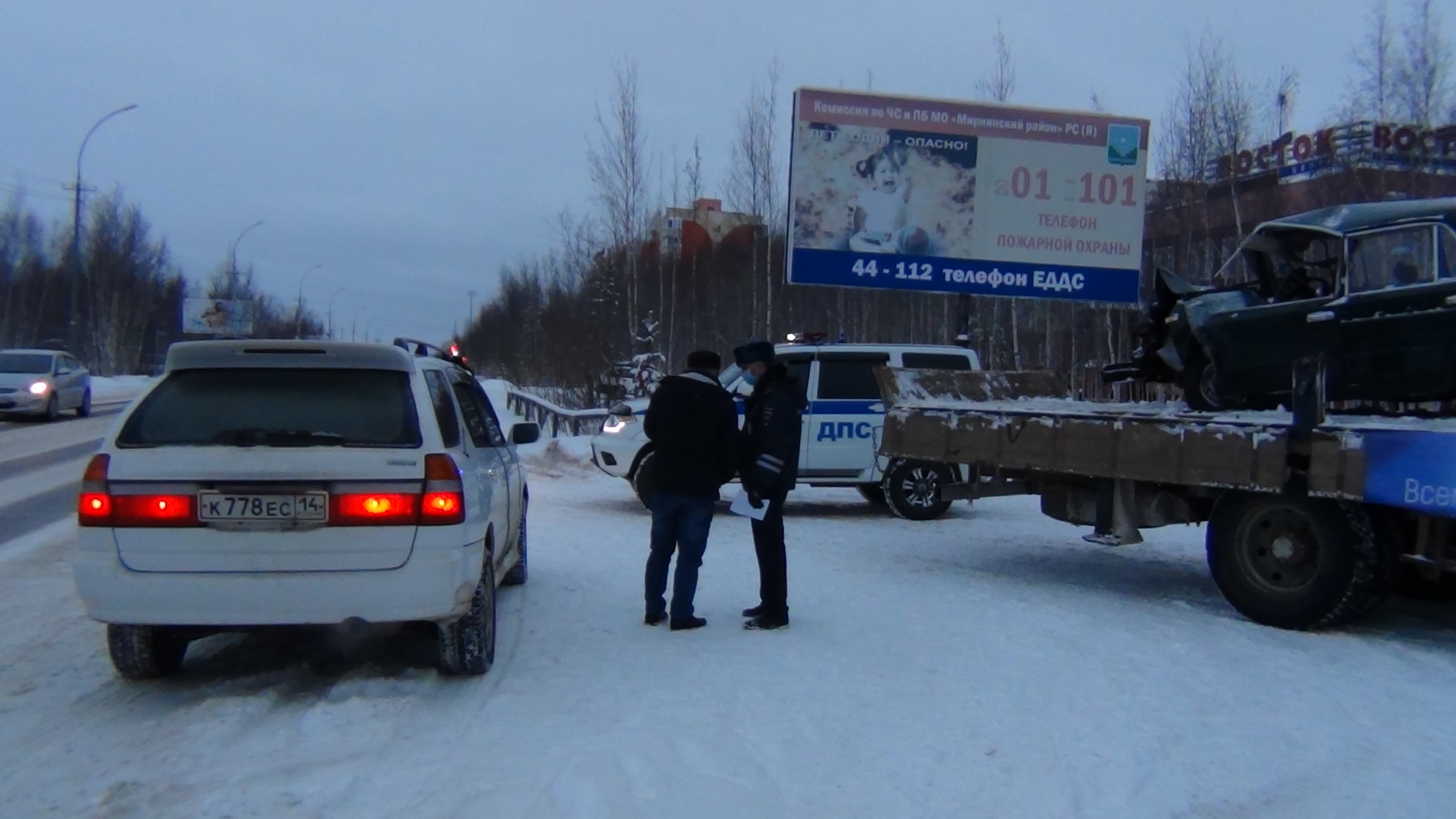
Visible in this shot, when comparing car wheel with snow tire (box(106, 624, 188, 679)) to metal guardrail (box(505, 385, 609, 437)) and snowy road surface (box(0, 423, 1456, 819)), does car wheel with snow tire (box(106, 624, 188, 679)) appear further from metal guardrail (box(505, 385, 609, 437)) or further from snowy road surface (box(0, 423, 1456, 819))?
metal guardrail (box(505, 385, 609, 437))

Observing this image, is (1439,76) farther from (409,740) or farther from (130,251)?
(130,251)

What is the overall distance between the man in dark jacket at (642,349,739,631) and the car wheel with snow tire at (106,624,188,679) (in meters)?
2.56

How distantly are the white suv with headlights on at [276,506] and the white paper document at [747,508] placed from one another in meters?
1.71

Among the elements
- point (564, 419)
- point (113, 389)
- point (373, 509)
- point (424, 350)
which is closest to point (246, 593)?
point (373, 509)

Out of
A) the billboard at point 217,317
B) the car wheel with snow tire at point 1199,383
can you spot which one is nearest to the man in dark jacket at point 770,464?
the car wheel with snow tire at point 1199,383

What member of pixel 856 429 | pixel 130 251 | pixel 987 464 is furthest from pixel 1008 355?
pixel 130 251

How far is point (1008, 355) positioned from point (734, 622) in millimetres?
26740

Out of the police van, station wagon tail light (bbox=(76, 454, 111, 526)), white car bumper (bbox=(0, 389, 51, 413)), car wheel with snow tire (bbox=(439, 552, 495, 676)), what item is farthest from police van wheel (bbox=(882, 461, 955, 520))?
white car bumper (bbox=(0, 389, 51, 413))

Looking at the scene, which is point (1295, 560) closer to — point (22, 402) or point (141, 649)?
point (141, 649)

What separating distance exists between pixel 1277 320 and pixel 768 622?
14.1 feet

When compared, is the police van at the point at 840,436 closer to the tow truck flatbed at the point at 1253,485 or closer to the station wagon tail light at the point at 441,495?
the tow truck flatbed at the point at 1253,485

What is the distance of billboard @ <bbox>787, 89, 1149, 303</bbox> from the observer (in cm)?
1753

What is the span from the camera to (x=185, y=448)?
4953mm

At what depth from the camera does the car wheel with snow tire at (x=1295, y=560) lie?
652 centimetres
